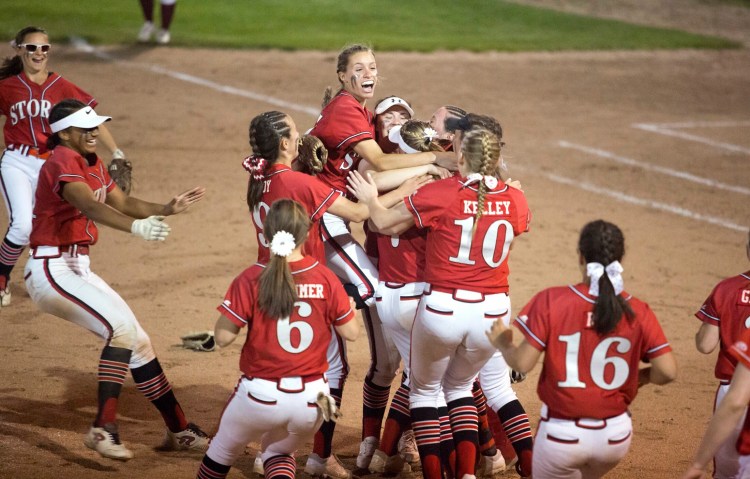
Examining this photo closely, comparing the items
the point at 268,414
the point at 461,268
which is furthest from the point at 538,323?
the point at 268,414

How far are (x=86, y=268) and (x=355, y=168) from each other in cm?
176

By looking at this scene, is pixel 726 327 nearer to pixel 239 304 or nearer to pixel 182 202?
pixel 239 304

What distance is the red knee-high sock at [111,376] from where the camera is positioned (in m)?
5.87

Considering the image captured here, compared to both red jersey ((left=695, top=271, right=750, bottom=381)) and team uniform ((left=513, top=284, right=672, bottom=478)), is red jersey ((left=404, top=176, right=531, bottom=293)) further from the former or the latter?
red jersey ((left=695, top=271, right=750, bottom=381))

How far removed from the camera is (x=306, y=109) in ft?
48.9

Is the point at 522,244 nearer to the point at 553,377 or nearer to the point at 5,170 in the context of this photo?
the point at 5,170

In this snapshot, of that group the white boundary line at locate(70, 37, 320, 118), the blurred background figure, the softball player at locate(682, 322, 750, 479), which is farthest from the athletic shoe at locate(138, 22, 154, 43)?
the softball player at locate(682, 322, 750, 479)

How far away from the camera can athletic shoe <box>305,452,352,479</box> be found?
5.96 meters

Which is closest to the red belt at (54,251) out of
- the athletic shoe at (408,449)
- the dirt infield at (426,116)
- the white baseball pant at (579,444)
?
the dirt infield at (426,116)

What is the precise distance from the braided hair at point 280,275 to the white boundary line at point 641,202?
7.80m

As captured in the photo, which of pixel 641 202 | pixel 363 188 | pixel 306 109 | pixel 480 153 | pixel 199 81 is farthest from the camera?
pixel 199 81

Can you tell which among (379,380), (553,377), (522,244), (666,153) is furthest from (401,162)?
(666,153)

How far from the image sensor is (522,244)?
10.6 m

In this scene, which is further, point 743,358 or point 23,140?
point 23,140
